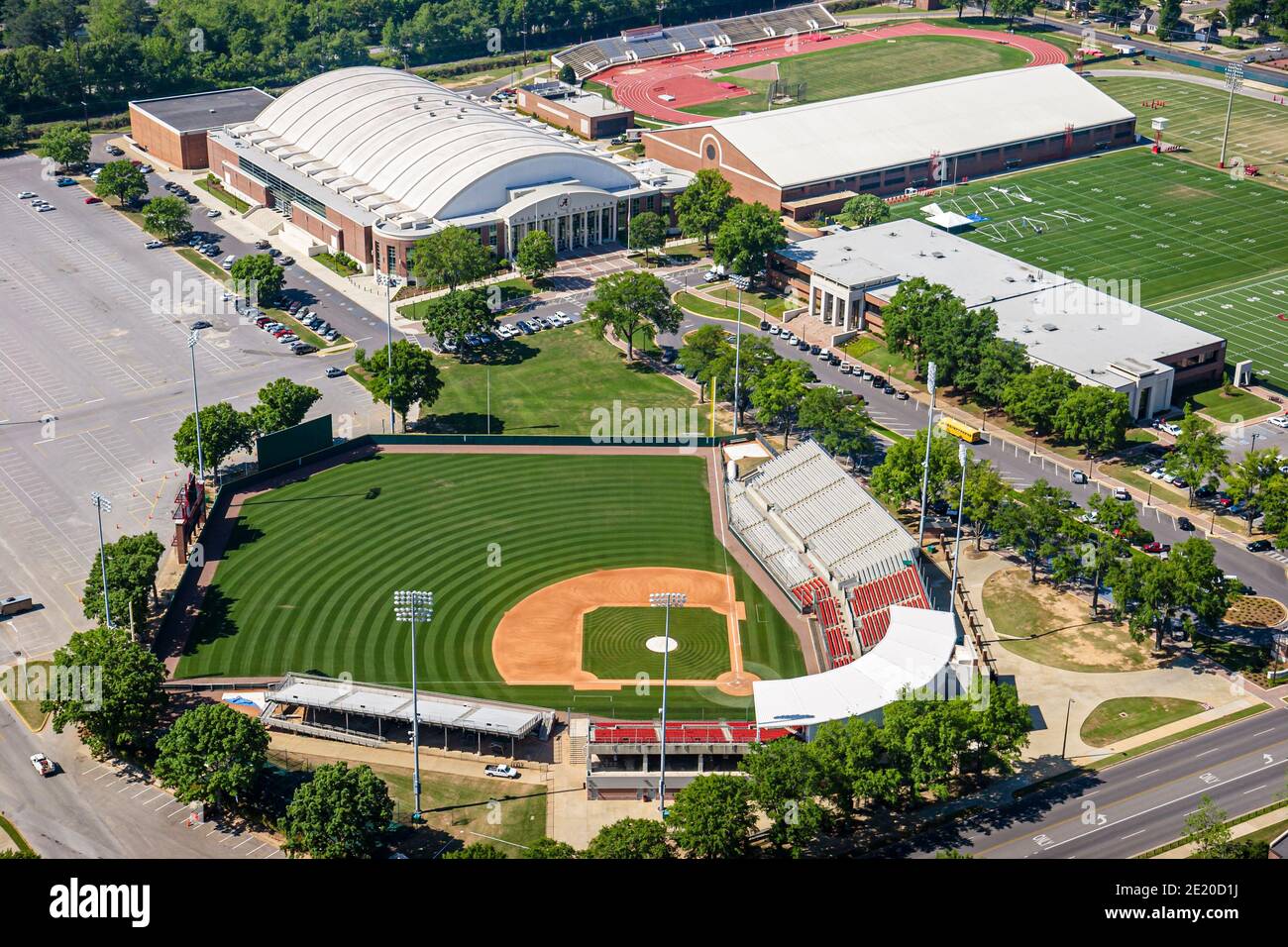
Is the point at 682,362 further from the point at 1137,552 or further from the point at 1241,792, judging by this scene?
Result: the point at 1241,792

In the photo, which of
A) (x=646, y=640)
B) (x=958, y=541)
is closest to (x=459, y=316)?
(x=646, y=640)

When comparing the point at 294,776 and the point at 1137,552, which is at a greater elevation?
the point at 1137,552

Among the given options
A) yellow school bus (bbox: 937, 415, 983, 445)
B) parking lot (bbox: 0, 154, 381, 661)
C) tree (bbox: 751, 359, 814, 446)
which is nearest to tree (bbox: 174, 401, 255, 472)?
parking lot (bbox: 0, 154, 381, 661)

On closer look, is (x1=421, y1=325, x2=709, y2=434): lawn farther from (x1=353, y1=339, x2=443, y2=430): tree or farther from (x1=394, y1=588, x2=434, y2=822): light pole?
(x1=394, y1=588, x2=434, y2=822): light pole

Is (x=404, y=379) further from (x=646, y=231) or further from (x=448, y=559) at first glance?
(x=646, y=231)
